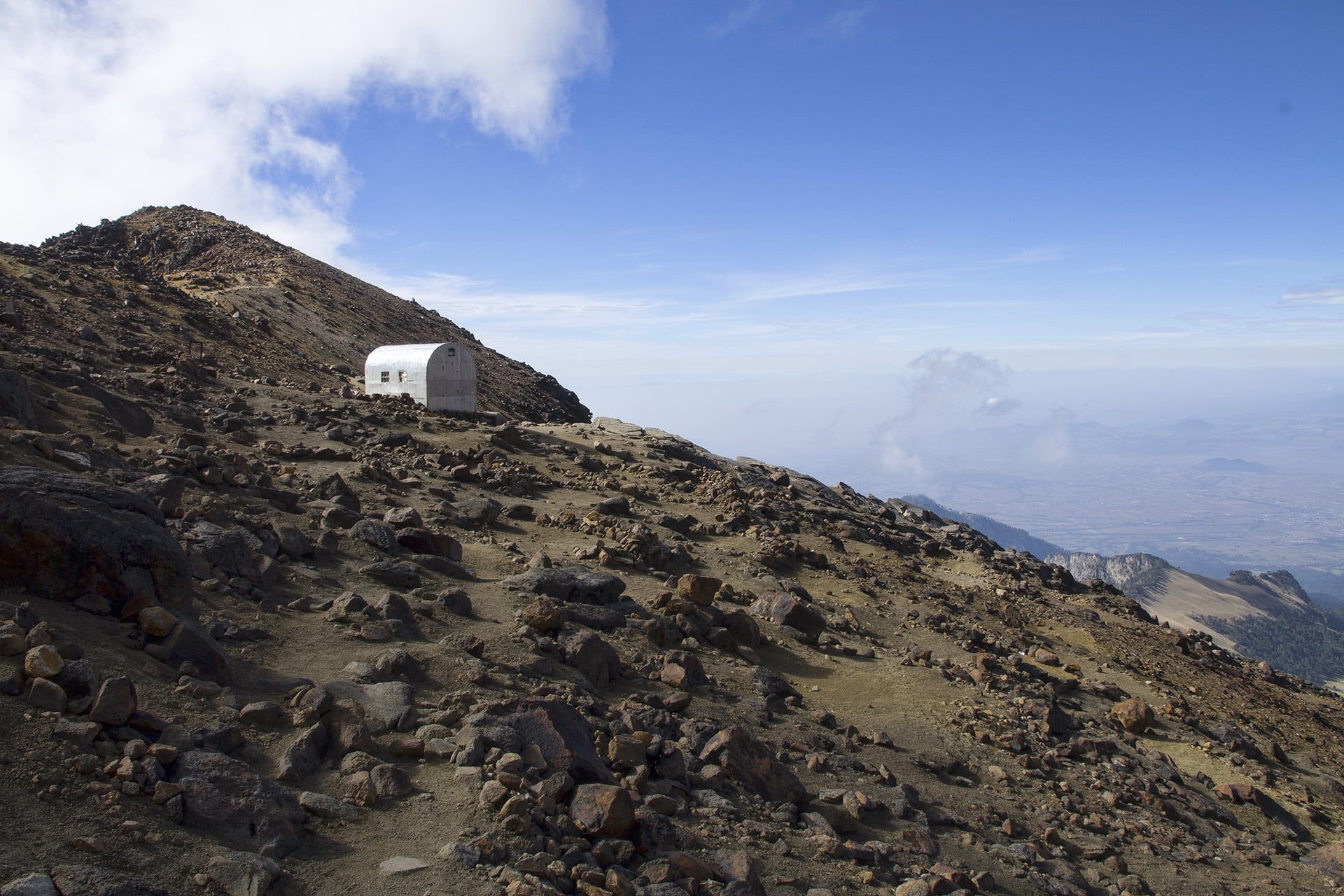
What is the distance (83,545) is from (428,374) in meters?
→ 21.4

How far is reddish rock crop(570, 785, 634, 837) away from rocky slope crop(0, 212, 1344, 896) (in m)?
0.03

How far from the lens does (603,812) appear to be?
6531 mm

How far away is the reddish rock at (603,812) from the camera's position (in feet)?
21.2

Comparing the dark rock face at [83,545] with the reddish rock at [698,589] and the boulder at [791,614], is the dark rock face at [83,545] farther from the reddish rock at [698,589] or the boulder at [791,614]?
the boulder at [791,614]

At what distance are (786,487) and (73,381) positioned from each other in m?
20.4

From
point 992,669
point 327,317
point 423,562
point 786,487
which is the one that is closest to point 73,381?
point 423,562

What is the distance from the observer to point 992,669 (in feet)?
49.9

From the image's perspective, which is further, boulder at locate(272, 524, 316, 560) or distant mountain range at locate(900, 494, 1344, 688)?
distant mountain range at locate(900, 494, 1344, 688)

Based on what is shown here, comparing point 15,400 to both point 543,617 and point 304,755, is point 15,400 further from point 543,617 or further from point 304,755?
point 304,755

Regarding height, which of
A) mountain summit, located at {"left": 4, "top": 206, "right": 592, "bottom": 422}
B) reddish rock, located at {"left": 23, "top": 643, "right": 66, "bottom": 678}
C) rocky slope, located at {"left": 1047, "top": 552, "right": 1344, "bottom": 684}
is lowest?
rocky slope, located at {"left": 1047, "top": 552, "right": 1344, "bottom": 684}

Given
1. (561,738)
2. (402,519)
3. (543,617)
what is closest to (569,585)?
(543,617)

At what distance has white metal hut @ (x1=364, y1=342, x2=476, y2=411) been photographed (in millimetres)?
28656

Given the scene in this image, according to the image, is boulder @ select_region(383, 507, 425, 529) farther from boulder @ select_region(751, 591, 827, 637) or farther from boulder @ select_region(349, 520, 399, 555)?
boulder @ select_region(751, 591, 827, 637)

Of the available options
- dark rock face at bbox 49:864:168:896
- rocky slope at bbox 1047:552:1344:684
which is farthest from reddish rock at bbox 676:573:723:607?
rocky slope at bbox 1047:552:1344:684
